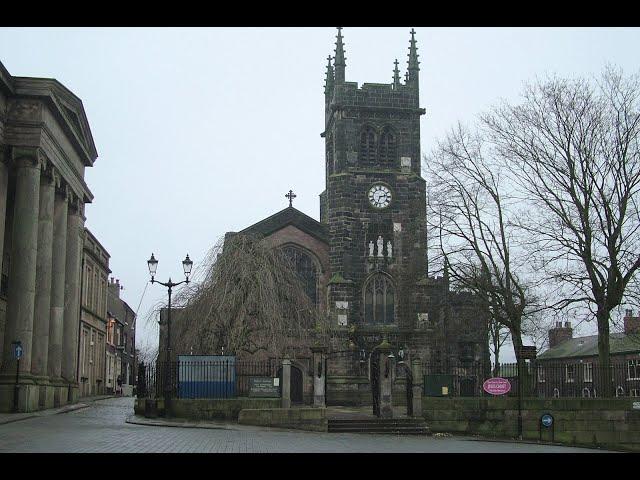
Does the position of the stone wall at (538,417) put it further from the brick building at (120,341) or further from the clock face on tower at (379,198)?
the brick building at (120,341)

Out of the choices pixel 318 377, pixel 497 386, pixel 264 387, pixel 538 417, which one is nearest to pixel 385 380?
pixel 318 377

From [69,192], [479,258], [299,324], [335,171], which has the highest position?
[335,171]

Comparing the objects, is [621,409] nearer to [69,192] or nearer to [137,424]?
[137,424]

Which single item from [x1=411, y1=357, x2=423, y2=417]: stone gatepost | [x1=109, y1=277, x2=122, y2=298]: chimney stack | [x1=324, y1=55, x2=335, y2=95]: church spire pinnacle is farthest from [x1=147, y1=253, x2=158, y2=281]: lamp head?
[x1=109, y1=277, x2=122, y2=298]: chimney stack

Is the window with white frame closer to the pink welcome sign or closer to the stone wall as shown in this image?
the stone wall

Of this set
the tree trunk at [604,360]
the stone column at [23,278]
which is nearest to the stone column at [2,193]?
the stone column at [23,278]

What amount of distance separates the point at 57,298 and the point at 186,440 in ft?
56.3

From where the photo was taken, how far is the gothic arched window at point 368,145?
2113 inches

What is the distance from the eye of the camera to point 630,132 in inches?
1179

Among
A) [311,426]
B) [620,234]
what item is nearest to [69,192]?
[311,426]

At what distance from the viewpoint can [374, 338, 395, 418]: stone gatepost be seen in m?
25.8

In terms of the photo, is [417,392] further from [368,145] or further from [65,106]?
[368,145]
